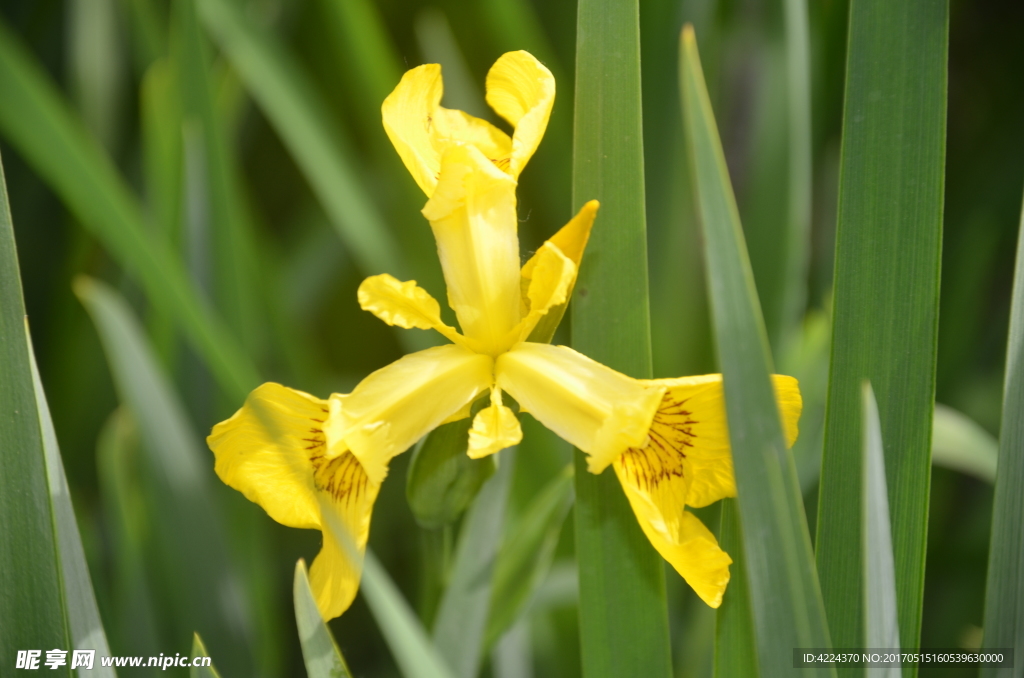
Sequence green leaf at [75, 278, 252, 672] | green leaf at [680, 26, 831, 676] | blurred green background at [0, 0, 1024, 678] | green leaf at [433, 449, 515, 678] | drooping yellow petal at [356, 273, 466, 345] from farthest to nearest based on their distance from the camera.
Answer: blurred green background at [0, 0, 1024, 678] → green leaf at [75, 278, 252, 672] → green leaf at [433, 449, 515, 678] → drooping yellow petal at [356, 273, 466, 345] → green leaf at [680, 26, 831, 676]

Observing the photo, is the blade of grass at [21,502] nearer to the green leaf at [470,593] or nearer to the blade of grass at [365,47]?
Result: the green leaf at [470,593]

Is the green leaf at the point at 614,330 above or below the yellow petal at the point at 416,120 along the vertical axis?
below

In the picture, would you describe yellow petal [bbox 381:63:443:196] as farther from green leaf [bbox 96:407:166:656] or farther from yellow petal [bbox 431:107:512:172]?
green leaf [bbox 96:407:166:656]

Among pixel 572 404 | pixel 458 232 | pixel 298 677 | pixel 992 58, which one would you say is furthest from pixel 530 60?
pixel 992 58

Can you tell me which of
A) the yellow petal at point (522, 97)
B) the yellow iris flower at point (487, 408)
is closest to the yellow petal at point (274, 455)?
the yellow iris flower at point (487, 408)

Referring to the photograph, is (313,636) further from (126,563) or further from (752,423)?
(126,563)

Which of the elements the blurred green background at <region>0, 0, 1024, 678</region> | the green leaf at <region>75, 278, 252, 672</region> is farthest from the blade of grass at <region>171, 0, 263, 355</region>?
the green leaf at <region>75, 278, 252, 672</region>
